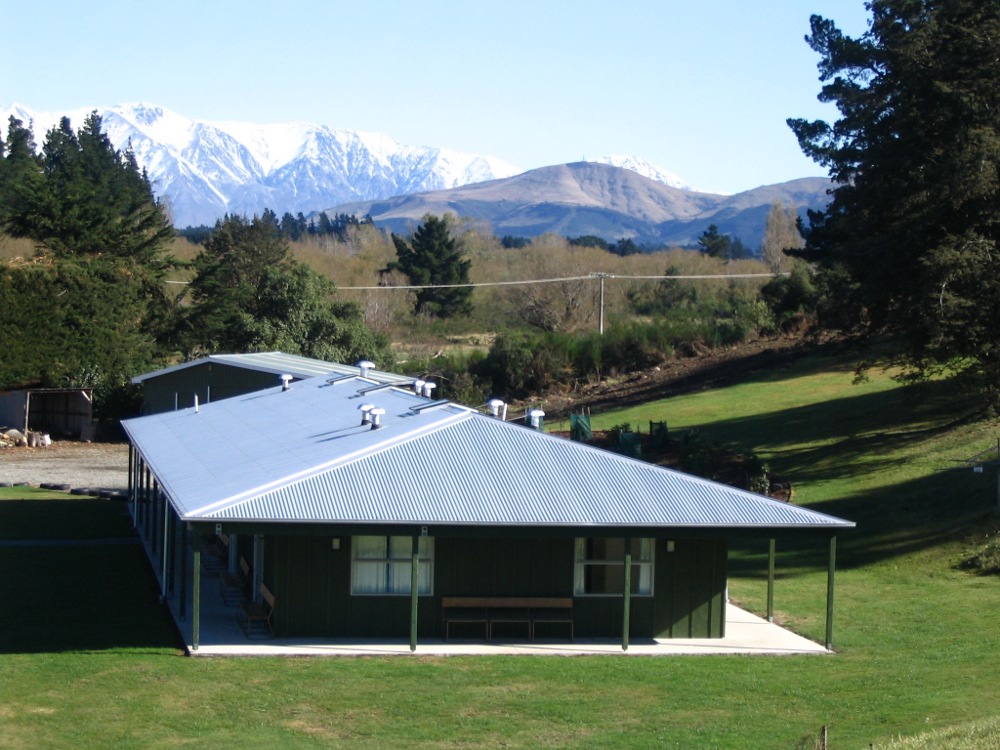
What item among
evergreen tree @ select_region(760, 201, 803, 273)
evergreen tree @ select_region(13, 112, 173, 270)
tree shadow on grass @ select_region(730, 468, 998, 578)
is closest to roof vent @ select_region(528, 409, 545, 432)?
tree shadow on grass @ select_region(730, 468, 998, 578)

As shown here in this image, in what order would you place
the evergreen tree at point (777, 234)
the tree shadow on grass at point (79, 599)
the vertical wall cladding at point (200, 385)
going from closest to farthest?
the tree shadow on grass at point (79, 599) → the vertical wall cladding at point (200, 385) → the evergreen tree at point (777, 234)

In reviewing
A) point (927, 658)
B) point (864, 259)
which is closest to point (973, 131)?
point (864, 259)

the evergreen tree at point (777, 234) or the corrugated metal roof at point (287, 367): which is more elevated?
the evergreen tree at point (777, 234)

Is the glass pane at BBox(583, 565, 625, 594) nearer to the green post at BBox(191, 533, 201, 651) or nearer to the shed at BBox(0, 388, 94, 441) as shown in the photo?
the green post at BBox(191, 533, 201, 651)

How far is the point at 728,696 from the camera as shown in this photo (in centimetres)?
1587

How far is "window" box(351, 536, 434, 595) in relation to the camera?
1852cm

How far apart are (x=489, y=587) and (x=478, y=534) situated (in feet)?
4.66

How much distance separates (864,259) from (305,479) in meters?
17.5

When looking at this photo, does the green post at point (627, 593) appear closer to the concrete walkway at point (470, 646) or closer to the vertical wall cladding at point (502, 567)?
the concrete walkway at point (470, 646)

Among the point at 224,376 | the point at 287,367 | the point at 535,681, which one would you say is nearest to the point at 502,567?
the point at 535,681

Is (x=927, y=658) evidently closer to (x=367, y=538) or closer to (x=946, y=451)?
(x=367, y=538)

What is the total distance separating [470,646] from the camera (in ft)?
59.8

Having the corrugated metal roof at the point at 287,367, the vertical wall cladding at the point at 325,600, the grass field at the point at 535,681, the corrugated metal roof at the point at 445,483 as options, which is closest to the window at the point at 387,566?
the vertical wall cladding at the point at 325,600

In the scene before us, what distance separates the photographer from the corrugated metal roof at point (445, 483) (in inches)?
690
